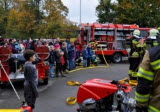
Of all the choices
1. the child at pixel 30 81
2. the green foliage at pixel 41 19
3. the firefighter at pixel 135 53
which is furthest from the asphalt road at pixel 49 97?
the green foliage at pixel 41 19

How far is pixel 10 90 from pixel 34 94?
190 inches

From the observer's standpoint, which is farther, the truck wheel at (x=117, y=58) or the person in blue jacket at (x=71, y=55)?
the truck wheel at (x=117, y=58)

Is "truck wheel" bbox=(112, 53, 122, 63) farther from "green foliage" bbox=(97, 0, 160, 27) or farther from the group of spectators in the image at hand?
"green foliage" bbox=(97, 0, 160, 27)

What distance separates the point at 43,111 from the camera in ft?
27.2

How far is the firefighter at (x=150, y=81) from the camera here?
3502 millimetres

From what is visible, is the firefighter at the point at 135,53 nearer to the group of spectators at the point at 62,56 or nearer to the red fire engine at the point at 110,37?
the group of spectators at the point at 62,56

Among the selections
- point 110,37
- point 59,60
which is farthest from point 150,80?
point 110,37

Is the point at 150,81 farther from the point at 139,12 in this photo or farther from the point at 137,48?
the point at 139,12

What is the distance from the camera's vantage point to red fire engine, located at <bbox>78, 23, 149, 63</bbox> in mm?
22000

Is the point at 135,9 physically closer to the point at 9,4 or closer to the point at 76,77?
the point at 76,77

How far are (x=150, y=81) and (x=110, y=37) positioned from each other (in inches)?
758

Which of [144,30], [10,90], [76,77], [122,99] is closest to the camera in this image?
[122,99]

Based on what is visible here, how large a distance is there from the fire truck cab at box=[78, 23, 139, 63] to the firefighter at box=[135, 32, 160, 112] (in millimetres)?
18039

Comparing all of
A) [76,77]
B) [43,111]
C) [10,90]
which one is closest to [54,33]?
[76,77]
